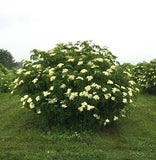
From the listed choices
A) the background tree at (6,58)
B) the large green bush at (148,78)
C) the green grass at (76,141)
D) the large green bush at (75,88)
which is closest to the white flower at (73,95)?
the large green bush at (75,88)

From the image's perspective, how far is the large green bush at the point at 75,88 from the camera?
218 inches

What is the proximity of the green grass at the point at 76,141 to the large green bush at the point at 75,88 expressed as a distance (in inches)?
17.6

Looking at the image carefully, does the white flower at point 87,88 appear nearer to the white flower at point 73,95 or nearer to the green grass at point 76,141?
the white flower at point 73,95

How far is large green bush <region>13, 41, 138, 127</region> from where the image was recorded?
5.54 metres

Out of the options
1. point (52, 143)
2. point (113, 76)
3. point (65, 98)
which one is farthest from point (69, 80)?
point (52, 143)

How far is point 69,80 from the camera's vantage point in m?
5.77

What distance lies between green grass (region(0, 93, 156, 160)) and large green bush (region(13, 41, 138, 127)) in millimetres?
448

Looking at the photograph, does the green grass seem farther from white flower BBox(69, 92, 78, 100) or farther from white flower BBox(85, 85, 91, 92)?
white flower BBox(85, 85, 91, 92)

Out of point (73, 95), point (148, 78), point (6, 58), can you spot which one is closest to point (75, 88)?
point (73, 95)

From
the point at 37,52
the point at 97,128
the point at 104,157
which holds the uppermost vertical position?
the point at 37,52

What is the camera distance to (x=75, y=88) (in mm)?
5793

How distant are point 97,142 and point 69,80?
1656mm

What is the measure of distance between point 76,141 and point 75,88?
1295 millimetres

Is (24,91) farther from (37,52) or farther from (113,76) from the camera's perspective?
(113,76)
